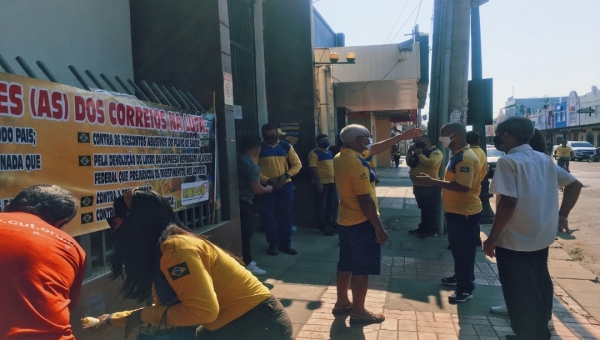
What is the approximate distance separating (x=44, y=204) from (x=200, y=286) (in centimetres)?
76

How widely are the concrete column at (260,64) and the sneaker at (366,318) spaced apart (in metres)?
4.89

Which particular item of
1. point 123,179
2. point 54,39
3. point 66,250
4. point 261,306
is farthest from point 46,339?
point 54,39

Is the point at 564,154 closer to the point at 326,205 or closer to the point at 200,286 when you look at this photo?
the point at 326,205

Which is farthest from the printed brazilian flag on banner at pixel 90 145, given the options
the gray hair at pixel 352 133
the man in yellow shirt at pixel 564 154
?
the man in yellow shirt at pixel 564 154

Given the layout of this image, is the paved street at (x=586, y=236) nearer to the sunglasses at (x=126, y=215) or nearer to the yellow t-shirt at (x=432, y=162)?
the yellow t-shirt at (x=432, y=162)

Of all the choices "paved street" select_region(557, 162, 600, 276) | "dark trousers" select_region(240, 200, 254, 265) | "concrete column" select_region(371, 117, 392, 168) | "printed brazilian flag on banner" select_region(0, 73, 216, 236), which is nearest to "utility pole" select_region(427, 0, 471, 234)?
"paved street" select_region(557, 162, 600, 276)

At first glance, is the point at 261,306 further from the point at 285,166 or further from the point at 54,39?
the point at 285,166

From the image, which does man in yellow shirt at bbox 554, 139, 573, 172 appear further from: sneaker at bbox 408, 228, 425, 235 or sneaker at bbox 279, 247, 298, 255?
sneaker at bbox 279, 247, 298, 255

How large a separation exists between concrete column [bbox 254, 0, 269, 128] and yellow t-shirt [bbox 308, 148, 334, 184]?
3.92 ft

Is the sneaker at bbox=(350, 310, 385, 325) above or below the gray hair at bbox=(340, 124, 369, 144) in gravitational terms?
below

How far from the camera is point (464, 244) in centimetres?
469

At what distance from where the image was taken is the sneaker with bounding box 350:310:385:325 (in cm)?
421

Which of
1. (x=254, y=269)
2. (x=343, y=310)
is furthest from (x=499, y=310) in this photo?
(x=254, y=269)

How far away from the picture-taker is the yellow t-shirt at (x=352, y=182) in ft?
13.0
